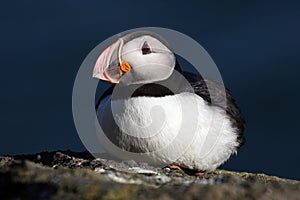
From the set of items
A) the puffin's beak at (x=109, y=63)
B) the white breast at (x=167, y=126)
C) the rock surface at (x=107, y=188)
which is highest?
the puffin's beak at (x=109, y=63)

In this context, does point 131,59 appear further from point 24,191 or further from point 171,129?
point 24,191

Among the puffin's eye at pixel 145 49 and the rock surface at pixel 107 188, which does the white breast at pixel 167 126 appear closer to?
the puffin's eye at pixel 145 49

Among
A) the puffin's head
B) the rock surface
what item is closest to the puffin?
the puffin's head

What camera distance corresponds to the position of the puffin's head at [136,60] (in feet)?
21.4

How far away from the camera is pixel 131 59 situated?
260 inches

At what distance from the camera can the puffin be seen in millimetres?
6438

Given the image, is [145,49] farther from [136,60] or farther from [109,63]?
[109,63]

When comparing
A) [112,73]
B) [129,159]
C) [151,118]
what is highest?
[112,73]

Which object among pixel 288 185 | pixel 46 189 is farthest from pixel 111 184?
pixel 288 185

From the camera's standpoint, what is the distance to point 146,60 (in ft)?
21.9

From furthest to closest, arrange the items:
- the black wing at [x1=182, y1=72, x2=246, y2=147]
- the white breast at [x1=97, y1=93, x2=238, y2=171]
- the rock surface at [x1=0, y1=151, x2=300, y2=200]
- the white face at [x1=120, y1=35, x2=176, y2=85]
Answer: the black wing at [x1=182, y1=72, x2=246, y2=147] < the white face at [x1=120, y1=35, x2=176, y2=85] < the white breast at [x1=97, y1=93, x2=238, y2=171] < the rock surface at [x1=0, y1=151, x2=300, y2=200]

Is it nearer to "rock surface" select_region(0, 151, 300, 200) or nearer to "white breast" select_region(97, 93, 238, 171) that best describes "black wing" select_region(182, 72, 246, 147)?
"white breast" select_region(97, 93, 238, 171)

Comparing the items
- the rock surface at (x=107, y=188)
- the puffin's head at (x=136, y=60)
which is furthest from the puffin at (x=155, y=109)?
the rock surface at (x=107, y=188)

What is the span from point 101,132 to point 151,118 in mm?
691
